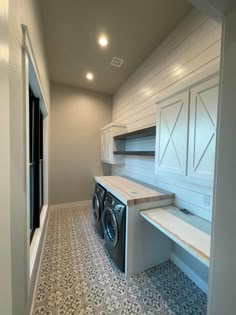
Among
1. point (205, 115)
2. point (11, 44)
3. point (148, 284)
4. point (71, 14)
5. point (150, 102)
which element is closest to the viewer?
point (11, 44)

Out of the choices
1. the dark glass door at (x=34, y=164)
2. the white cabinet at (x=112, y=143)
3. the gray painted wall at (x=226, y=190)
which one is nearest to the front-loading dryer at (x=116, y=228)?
the dark glass door at (x=34, y=164)

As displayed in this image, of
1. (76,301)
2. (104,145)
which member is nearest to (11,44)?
(76,301)

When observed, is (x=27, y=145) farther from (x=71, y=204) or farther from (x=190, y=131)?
(x=71, y=204)

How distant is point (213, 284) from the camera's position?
80cm

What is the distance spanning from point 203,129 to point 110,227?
1.82 meters

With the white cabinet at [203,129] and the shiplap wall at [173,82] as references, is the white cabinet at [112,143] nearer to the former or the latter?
the shiplap wall at [173,82]

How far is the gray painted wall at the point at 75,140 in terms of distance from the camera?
4180 millimetres

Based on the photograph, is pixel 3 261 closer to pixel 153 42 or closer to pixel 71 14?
pixel 71 14

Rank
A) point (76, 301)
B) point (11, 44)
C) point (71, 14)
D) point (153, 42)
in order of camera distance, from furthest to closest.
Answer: point (153, 42) < point (71, 14) < point (76, 301) < point (11, 44)

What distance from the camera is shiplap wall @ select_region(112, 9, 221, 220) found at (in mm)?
1761

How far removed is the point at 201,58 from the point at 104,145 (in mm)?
2880

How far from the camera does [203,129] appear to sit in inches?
55.7

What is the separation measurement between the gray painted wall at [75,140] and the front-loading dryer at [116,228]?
221cm

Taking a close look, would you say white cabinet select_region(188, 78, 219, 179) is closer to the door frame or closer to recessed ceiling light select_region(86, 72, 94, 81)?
the door frame
